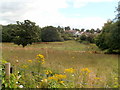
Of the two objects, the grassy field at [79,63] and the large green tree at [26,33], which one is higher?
the large green tree at [26,33]

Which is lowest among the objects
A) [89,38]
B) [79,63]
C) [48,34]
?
[79,63]

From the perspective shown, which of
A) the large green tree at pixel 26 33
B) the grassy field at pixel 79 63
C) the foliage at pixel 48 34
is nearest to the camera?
the grassy field at pixel 79 63

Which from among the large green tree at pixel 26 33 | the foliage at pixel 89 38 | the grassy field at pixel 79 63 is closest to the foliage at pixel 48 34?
the foliage at pixel 89 38

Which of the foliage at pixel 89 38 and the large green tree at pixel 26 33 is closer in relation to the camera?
Result: the large green tree at pixel 26 33

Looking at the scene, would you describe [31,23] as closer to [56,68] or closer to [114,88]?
[56,68]

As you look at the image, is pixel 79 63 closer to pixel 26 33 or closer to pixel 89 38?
pixel 26 33

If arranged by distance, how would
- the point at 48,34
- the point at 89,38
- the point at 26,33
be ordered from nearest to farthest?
the point at 26,33 < the point at 48,34 < the point at 89,38

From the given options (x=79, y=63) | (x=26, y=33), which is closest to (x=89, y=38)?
(x=26, y=33)

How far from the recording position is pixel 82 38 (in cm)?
3575

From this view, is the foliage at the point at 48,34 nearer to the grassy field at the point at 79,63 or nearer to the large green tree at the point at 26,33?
the large green tree at the point at 26,33

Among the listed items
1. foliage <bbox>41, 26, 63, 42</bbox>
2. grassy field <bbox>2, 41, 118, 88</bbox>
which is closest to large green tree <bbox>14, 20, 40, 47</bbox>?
grassy field <bbox>2, 41, 118, 88</bbox>

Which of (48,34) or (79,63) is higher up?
(48,34)

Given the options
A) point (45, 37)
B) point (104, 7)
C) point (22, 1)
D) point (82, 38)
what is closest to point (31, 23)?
point (22, 1)

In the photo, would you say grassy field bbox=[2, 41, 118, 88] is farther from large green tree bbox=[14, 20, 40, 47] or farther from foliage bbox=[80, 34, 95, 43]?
foliage bbox=[80, 34, 95, 43]
